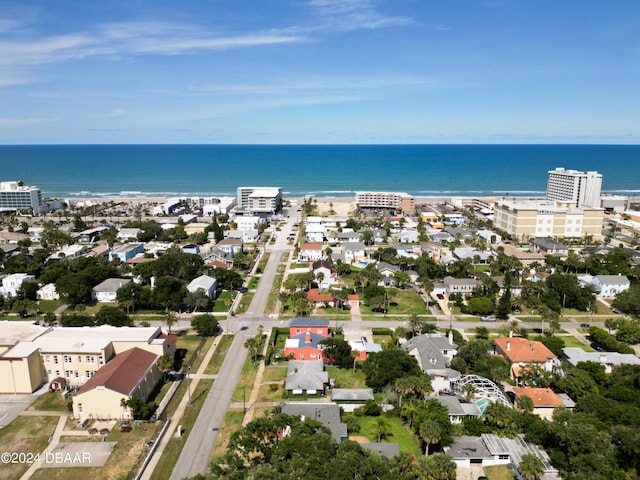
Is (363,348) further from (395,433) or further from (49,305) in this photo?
(49,305)

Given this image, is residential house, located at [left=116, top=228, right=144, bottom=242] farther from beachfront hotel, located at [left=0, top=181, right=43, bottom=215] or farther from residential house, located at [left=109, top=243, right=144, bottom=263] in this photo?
beachfront hotel, located at [left=0, top=181, right=43, bottom=215]

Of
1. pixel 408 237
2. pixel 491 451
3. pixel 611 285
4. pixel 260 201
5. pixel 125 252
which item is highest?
pixel 260 201

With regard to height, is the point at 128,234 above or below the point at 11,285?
above

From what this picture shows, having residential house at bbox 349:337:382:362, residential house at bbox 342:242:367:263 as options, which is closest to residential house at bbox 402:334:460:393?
residential house at bbox 349:337:382:362

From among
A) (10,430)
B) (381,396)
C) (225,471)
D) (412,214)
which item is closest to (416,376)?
(381,396)

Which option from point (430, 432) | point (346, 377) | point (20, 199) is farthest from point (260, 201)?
point (430, 432)

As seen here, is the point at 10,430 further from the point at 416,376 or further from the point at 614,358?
the point at 614,358
